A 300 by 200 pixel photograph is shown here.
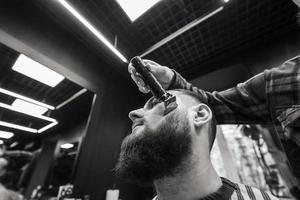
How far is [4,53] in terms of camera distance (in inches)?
59.6

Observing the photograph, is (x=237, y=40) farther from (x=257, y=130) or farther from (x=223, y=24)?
(x=257, y=130)

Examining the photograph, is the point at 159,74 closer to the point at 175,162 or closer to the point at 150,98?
the point at 150,98

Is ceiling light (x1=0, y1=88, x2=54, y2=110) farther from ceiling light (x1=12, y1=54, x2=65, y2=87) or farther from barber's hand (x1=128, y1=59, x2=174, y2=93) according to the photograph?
barber's hand (x1=128, y1=59, x2=174, y2=93)

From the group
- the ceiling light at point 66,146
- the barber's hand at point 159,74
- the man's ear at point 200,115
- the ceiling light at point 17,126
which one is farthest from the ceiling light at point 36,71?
the man's ear at point 200,115

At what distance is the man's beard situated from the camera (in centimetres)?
72

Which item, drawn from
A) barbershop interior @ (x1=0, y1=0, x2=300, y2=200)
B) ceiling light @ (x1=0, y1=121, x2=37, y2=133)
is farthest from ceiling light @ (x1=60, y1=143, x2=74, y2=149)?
ceiling light @ (x1=0, y1=121, x2=37, y2=133)

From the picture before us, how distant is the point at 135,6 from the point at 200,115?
1.58 metres

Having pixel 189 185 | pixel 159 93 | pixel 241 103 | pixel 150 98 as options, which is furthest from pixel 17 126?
pixel 241 103

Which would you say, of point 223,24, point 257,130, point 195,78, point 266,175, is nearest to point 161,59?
point 195,78

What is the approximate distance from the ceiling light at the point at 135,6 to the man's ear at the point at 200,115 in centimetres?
148

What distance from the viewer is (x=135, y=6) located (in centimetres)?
183

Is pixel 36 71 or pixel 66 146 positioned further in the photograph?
pixel 66 146

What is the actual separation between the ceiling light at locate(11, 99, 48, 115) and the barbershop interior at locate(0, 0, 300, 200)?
0.4 inches

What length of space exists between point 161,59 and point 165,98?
191 cm
